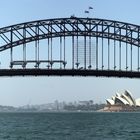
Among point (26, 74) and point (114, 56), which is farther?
point (114, 56)

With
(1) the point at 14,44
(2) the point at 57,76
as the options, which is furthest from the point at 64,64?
(1) the point at 14,44

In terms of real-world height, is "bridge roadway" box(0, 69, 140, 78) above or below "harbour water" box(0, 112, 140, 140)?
above

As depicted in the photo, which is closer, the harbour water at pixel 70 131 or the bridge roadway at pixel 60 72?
the harbour water at pixel 70 131

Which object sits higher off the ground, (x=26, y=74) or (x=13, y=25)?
(x=13, y=25)

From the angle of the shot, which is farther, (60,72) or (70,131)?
(60,72)

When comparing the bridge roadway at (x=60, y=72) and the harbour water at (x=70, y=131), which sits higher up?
the bridge roadway at (x=60, y=72)

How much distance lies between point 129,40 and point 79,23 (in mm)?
9771

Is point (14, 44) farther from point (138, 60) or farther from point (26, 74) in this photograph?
point (138, 60)

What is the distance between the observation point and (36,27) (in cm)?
11006

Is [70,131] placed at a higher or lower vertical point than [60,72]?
lower

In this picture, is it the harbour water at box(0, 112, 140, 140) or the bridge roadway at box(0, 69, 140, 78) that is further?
the bridge roadway at box(0, 69, 140, 78)

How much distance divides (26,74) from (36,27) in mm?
8868

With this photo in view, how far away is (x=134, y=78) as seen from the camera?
4400 inches

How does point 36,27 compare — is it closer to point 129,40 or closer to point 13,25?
point 13,25
